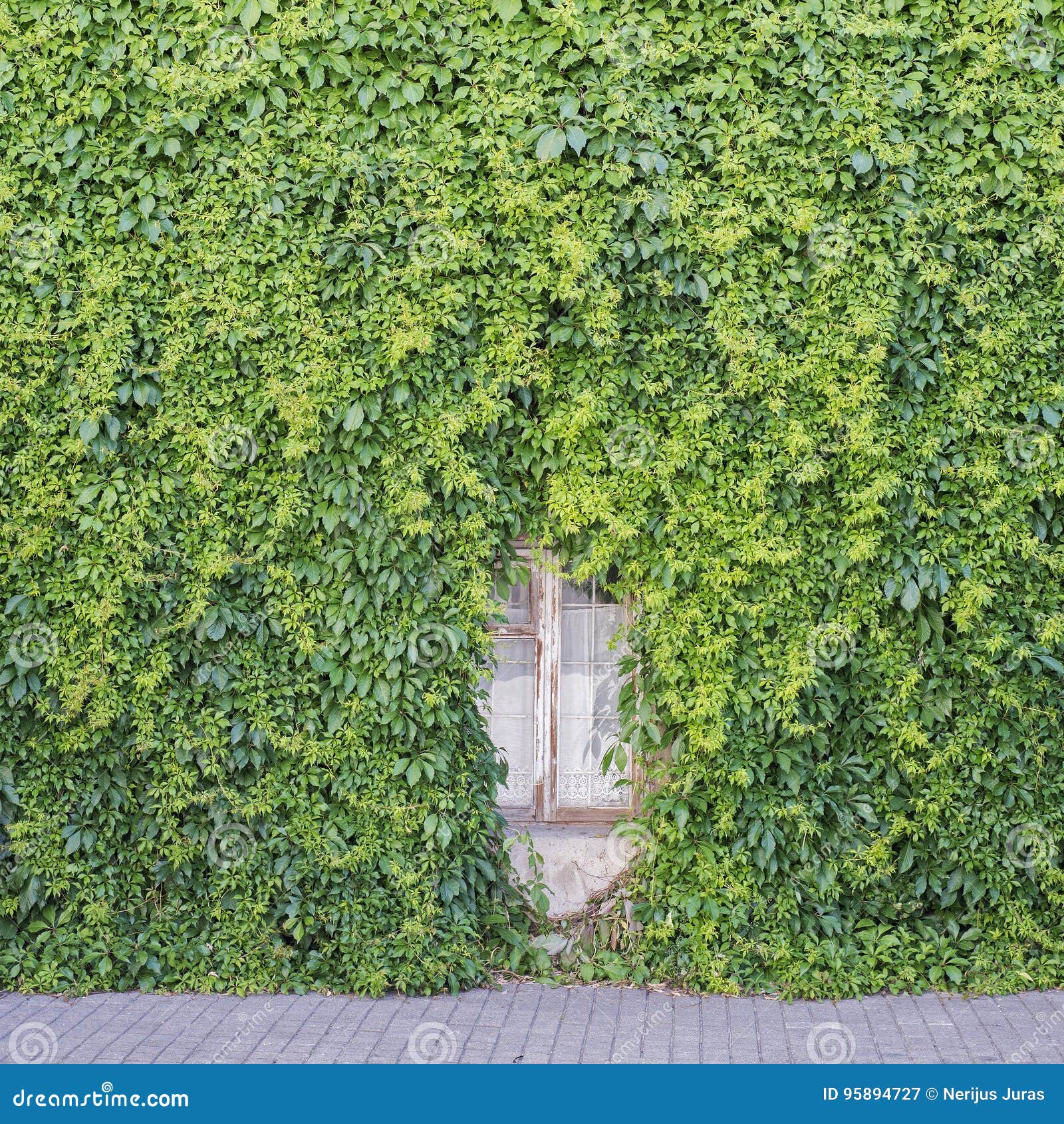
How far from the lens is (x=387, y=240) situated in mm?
Answer: 5852

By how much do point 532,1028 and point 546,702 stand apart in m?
1.73

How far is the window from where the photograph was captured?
633cm

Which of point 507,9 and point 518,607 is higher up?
point 507,9

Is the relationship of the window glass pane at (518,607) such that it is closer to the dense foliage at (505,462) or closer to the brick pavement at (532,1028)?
the dense foliage at (505,462)

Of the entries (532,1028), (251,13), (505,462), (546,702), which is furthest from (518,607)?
(251,13)

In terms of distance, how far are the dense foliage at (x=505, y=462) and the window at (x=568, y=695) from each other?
16.7 inches

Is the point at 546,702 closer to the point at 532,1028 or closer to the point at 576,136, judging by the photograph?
the point at 532,1028

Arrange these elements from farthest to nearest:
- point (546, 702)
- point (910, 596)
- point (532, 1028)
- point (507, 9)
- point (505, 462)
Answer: point (546, 702)
point (505, 462)
point (910, 596)
point (507, 9)
point (532, 1028)

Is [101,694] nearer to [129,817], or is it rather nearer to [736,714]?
[129,817]

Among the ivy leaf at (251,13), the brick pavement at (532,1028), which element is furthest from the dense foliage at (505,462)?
the brick pavement at (532,1028)

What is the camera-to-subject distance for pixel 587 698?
250 inches

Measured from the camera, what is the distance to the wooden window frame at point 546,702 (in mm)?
6324

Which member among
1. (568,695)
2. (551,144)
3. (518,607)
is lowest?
(568,695)

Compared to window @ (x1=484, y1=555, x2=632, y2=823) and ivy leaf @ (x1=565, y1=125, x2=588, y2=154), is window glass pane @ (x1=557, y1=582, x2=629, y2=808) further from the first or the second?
ivy leaf @ (x1=565, y1=125, x2=588, y2=154)
